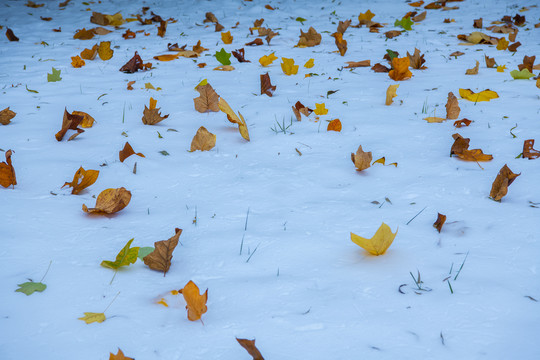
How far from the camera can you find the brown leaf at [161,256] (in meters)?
1.05

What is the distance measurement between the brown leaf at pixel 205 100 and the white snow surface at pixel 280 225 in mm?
43

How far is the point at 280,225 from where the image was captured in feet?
4.17

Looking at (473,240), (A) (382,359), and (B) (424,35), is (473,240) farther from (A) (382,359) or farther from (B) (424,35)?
(B) (424,35)

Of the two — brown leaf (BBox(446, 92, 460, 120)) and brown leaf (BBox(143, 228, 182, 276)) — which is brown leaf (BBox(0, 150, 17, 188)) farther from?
brown leaf (BBox(446, 92, 460, 120))

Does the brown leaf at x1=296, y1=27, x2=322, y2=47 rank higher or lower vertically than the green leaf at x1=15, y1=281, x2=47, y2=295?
higher

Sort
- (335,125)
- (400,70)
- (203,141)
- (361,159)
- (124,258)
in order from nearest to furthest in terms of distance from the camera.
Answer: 1. (124,258)
2. (361,159)
3. (203,141)
4. (335,125)
5. (400,70)

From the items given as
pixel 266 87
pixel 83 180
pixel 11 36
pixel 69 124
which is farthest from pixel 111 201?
pixel 11 36

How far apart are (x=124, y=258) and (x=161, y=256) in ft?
0.30

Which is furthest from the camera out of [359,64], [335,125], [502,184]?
[359,64]

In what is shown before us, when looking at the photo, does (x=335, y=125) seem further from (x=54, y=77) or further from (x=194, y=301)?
(x=54, y=77)

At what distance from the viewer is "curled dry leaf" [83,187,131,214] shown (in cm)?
131

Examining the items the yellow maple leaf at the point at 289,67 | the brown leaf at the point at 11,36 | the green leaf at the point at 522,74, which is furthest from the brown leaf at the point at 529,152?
the brown leaf at the point at 11,36

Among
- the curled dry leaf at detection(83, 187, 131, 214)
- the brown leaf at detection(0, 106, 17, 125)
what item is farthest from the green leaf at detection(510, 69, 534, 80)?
the brown leaf at detection(0, 106, 17, 125)

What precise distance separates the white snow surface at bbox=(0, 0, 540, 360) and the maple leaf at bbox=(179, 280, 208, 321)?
2 centimetres
